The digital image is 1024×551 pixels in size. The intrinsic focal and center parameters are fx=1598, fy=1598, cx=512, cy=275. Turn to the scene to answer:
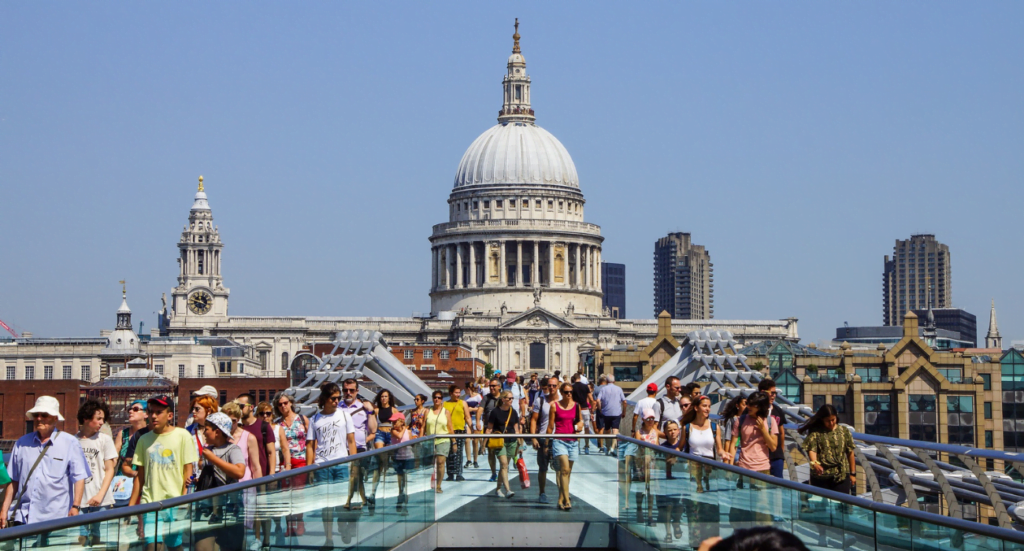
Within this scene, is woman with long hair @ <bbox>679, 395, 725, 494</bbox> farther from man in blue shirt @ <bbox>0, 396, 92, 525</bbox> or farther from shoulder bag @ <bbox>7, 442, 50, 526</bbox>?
shoulder bag @ <bbox>7, 442, 50, 526</bbox>

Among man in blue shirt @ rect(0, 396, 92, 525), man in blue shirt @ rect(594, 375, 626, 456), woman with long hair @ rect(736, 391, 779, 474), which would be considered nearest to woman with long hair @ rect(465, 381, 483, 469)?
man in blue shirt @ rect(594, 375, 626, 456)

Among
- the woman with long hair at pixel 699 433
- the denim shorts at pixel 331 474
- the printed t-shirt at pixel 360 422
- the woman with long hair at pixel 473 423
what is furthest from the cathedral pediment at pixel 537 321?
the denim shorts at pixel 331 474

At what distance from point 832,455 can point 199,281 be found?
153362 millimetres

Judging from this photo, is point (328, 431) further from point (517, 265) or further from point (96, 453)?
point (517, 265)

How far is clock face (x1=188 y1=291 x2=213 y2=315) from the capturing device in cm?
16250

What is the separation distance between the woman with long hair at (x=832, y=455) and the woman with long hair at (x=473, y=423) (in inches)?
229

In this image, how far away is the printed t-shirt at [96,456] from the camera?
1438 centimetres

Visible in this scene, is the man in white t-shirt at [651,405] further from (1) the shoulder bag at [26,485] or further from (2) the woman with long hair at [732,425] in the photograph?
(1) the shoulder bag at [26,485]

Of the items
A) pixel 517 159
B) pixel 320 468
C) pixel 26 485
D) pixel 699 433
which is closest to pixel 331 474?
pixel 320 468

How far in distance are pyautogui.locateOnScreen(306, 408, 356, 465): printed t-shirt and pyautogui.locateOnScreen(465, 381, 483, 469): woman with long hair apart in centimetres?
246

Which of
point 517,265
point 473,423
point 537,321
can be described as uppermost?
point 517,265

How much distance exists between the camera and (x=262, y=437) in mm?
15914

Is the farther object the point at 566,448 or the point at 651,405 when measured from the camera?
the point at 651,405

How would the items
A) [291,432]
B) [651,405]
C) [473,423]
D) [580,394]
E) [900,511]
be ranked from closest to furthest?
[900,511], [291,432], [651,405], [580,394], [473,423]
